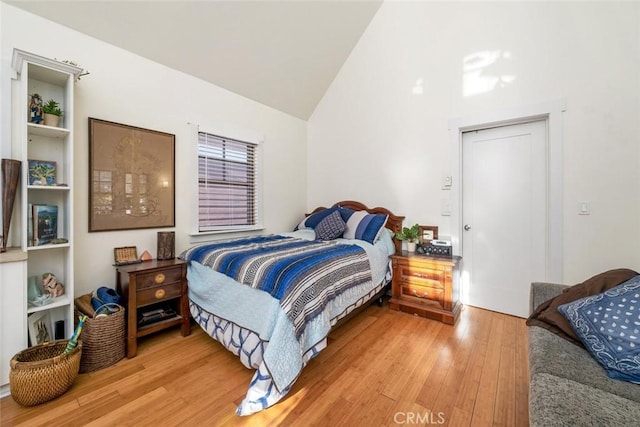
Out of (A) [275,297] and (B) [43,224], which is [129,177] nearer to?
(B) [43,224]

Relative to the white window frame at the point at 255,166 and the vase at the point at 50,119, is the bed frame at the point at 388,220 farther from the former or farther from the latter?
the vase at the point at 50,119

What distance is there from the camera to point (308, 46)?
10.7 feet

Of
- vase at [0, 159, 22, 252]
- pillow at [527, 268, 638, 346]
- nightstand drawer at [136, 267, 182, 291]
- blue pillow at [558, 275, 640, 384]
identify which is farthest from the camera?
nightstand drawer at [136, 267, 182, 291]

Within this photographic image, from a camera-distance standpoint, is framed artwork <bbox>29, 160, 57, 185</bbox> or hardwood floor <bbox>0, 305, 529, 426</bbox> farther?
framed artwork <bbox>29, 160, 57, 185</bbox>

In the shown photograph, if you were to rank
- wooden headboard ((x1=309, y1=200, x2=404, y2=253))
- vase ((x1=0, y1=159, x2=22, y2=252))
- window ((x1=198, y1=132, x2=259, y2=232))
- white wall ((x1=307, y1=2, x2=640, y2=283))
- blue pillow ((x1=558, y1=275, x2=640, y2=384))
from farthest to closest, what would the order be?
1. wooden headboard ((x1=309, y1=200, x2=404, y2=253))
2. window ((x1=198, y1=132, x2=259, y2=232))
3. white wall ((x1=307, y1=2, x2=640, y2=283))
4. vase ((x1=0, y1=159, x2=22, y2=252))
5. blue pillow ((x1=558, y1=275, x2=640, y2=384))

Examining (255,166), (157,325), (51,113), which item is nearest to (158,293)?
(157,325)

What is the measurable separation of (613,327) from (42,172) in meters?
3.54

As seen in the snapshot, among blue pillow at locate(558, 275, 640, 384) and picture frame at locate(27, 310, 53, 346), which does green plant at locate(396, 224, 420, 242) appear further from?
picture frame at locate(27, 310, 53, 346)

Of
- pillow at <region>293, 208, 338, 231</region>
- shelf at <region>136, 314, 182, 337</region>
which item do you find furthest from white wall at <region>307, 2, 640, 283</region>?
shelf at <region>136, 314, 182, 337</region>

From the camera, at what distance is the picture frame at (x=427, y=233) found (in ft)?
10.1

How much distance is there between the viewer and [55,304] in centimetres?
178

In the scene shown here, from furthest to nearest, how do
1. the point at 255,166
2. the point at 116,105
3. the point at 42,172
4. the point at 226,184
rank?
the point at 255,166
the point at 226,184
the point at 116,105
the point at 42,172

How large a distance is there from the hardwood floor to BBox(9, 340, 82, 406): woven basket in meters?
0.06

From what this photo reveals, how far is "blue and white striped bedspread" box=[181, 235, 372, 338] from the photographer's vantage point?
5.47ft
